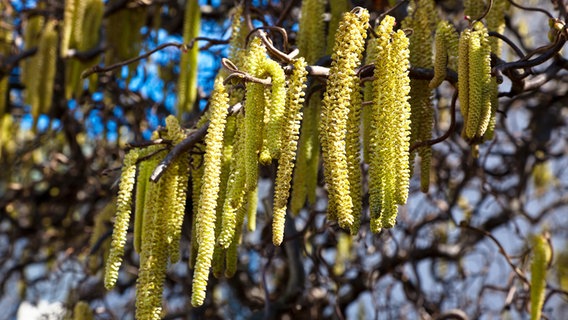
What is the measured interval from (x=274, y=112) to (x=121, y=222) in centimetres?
47

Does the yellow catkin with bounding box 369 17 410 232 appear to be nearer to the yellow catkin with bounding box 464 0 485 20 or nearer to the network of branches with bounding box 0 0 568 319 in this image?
the network of branches with bounding box 0 0 568 319

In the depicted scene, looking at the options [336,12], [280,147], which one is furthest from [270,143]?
[336,12]

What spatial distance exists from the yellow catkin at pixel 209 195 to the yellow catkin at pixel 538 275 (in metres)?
1.28

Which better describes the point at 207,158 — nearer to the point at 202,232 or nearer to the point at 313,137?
the point at 202,232

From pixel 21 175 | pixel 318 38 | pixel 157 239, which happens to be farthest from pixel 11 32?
pixel 157 239

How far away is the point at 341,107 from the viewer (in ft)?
5.17

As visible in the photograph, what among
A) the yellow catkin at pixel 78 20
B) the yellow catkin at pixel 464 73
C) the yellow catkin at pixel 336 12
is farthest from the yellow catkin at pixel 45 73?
the yellow catkin at pixel 464 73

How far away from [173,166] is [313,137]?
1.43 ft

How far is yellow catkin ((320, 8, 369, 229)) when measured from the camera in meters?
1.54

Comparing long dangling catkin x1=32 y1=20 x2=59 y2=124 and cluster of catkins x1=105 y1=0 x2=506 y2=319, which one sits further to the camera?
long dangling catkin x1=32 y1=20 x2=59 y2=124

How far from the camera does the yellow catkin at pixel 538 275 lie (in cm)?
245

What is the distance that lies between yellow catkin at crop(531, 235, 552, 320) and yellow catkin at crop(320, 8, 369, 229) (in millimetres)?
1138

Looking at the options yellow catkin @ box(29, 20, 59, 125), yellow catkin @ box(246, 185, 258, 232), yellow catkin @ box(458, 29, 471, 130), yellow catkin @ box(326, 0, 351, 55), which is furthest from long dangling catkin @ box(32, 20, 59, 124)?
yellow catkin @ box(458, 29, 471, 130)

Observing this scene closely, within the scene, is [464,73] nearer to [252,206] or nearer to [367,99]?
[367,99]
